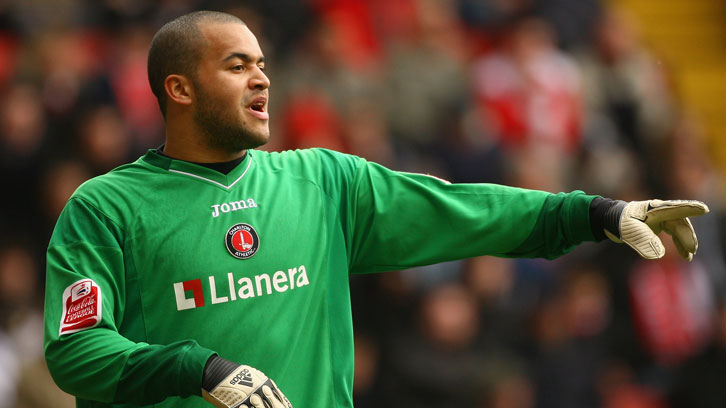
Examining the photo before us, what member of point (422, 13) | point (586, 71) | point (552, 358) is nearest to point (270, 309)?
point (552, 358)

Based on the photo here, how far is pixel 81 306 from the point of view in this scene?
12.0 ft

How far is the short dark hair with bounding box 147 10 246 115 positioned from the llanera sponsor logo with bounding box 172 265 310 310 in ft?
2.39

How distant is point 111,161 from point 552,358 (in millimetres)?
3568

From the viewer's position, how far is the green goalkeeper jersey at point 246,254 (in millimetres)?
3639

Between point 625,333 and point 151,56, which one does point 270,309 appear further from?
point 625,333

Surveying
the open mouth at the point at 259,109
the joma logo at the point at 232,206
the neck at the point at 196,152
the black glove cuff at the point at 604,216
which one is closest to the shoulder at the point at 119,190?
the neck at the point at 196,152

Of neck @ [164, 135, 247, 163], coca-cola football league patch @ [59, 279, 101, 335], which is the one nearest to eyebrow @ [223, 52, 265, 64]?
neck @ [164, 135, 247, 163]

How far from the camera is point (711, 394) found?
9.67 m

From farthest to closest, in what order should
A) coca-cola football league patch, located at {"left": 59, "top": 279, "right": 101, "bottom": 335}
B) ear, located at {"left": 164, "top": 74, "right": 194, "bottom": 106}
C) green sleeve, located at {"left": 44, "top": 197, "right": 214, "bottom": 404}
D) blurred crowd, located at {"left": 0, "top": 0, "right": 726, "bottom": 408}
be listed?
blurred crowd, located at {"left": 0, "top": 0, "right": 726, "bottom": 408}
ear, located at {"left": 164, "top": 74, "right": 194, "bottom": 106}
coca-cola football league patch, located at {"left": 59, "top": 279, "right": 101, "bottom": 335}
green sleeve, located at {"left": 44, "top": 197, "right": 214, "bottom": 404}

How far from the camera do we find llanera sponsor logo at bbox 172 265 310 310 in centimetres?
383

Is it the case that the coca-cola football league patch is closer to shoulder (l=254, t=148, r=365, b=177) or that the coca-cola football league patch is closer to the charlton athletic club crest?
the charlton athletic club crest

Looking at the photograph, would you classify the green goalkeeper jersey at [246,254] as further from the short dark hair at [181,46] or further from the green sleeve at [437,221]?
the short dark hair at [181,46]

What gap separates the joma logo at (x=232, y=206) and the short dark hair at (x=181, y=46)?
46 cm

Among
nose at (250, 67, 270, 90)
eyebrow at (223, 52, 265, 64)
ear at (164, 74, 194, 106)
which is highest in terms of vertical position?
eyebrow at (223, 52, 265, 64)
